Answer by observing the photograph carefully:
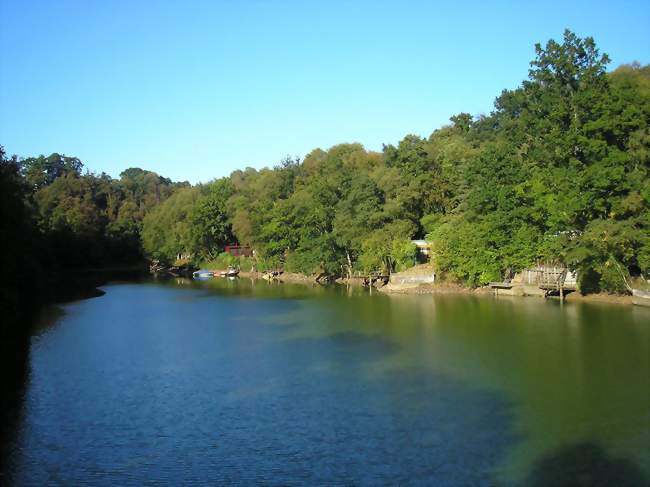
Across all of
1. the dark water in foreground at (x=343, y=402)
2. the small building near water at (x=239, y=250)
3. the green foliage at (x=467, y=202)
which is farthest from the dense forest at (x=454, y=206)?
the dark water in foreground at (x=343, y=402)

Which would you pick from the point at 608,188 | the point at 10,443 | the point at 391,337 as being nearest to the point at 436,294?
the point at 608,188

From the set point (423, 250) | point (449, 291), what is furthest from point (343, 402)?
point (423, 250)

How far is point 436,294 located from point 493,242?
191 inches

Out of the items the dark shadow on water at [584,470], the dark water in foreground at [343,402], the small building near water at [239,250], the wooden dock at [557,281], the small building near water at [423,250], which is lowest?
the dark shadow on water at [584,470]

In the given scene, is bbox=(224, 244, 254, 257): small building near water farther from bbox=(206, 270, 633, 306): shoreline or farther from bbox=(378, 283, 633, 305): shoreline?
bbox=(378, 283, 633, 305): shoreline

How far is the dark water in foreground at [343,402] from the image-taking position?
1167cm

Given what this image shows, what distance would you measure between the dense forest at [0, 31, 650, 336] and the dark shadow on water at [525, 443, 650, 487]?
60.9 ft

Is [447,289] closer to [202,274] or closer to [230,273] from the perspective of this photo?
[230,273]

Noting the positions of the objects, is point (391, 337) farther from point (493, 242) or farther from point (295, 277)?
point (295, 277)

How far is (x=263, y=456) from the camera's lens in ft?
40.3

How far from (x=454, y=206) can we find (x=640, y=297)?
1724cm

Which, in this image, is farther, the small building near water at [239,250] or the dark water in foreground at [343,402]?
the small building near water at [239,250]

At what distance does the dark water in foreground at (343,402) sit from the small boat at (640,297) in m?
1.27

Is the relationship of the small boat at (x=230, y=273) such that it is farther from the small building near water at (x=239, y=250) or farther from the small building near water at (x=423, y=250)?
the small building near water at (x=423, y=250)
